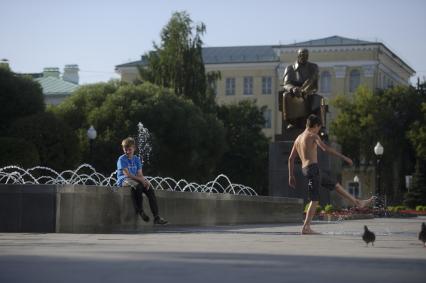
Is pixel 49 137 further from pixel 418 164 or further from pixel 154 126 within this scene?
pixel 418 164

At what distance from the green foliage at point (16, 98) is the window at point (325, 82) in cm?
4633

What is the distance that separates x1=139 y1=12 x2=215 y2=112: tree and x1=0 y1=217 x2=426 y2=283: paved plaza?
60.3m

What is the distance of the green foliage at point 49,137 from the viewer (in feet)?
178

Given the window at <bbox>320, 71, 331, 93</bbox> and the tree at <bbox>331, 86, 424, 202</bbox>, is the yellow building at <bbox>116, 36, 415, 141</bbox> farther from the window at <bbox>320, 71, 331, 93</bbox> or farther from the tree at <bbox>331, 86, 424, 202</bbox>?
the tree at <bbox>331, 86, 424, 202</bbox>

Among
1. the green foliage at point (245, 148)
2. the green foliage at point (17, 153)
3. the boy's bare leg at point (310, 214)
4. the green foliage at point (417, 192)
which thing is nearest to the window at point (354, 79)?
the green foliage at point (245, 148)

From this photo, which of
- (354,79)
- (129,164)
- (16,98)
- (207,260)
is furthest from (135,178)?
(354,79)

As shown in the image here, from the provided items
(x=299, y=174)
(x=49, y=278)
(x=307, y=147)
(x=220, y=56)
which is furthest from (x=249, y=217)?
(x=220, y=56)

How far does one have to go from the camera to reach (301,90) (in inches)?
1123

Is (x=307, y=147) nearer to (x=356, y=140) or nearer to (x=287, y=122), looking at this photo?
(x=287, y=122)

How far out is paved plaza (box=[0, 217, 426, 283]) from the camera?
8.66 meters

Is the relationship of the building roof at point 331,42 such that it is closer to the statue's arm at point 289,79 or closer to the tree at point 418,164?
the tree at point 418,164

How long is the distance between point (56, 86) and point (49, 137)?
54.1 metres

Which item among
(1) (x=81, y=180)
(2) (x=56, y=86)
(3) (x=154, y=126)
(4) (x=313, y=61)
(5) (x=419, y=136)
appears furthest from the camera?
(2) (x=56, y=86)

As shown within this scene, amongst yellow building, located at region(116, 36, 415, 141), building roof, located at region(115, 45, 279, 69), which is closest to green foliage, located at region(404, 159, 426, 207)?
yellow building, located at region(116, 36, 415, 141)
